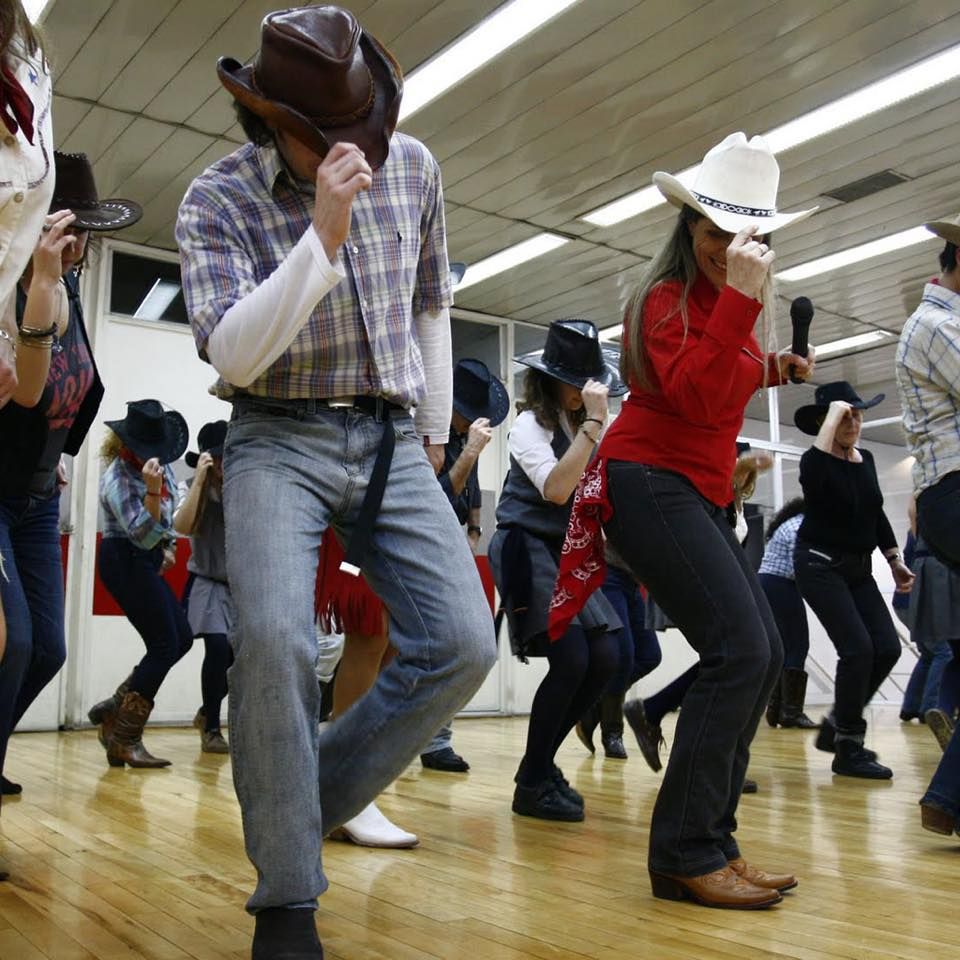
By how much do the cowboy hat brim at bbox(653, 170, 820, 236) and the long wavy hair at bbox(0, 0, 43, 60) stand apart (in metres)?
1.32

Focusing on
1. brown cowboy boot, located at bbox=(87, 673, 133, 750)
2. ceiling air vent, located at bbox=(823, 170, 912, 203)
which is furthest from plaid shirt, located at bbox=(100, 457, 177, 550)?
ceiling air vent, located at bbox=(823, 170, 912, 203)

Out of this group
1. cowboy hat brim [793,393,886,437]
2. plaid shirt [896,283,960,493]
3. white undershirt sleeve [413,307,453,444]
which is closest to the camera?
white undershirt sleeve [413,307,453,444]

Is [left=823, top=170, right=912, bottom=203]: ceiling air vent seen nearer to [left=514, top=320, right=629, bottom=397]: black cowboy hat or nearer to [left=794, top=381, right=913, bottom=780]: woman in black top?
[left=794, top=381, right=913, bottom=780]: woman in black top

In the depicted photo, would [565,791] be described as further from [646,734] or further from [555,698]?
[646,734]

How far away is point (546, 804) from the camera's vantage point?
338 cm

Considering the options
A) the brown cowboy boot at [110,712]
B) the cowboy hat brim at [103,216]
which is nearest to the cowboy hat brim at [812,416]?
the brown cowboy boot at [110,712]

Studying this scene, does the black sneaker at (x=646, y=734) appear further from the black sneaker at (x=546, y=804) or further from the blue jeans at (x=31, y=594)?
the blue jeans at (x=31, y=594)

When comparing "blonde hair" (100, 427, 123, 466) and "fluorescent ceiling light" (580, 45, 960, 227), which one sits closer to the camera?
"blonde hair" (100, 427, 123, 466)

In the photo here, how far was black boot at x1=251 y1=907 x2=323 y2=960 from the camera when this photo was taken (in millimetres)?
1538

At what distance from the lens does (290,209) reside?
72.4 inches

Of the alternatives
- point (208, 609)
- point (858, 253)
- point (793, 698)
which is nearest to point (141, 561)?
point (208, 609)

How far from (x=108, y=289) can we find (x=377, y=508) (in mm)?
6832

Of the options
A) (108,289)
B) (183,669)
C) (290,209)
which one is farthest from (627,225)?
(290,209)

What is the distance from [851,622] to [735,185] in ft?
8.78
